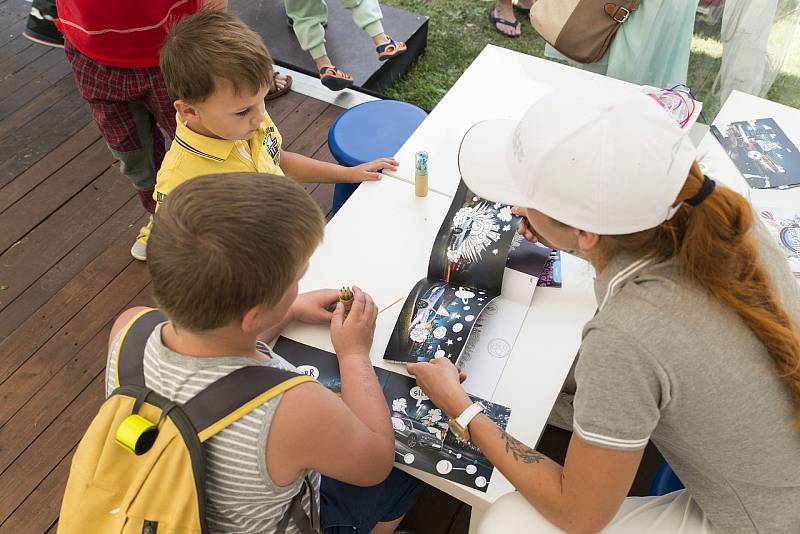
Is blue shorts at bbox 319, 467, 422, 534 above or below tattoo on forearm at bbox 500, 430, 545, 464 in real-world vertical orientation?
below

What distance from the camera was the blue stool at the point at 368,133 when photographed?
2.43 meters

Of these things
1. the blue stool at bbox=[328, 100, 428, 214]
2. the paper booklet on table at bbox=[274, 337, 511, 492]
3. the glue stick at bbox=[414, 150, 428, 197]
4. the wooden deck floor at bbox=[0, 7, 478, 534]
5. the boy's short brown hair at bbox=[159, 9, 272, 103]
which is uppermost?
the boy's short brown hair at bbox=[159, 9, 272, 103]

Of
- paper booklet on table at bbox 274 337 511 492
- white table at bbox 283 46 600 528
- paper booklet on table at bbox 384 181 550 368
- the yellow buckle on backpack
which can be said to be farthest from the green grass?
the yellow buckle on backpack

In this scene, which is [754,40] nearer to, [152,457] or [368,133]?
[368,133]

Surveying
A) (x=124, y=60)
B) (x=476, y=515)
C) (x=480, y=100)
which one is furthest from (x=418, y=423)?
(x=124, y=60)

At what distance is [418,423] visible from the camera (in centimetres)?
136

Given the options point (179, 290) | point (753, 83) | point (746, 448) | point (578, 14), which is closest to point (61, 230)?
point (179, 290)

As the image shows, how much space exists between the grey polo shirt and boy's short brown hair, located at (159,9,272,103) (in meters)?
1.13

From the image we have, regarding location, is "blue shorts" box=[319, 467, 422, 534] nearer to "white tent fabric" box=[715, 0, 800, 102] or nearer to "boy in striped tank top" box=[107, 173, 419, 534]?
"boy in striped tank top" box=[107, 173, 419, 534]

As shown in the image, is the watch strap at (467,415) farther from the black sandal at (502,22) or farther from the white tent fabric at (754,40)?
the black sandal at (502,22)

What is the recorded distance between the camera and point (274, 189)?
3.47 feet

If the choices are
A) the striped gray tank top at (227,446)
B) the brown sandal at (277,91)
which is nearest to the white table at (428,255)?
the striped gray tank top at (227,446)

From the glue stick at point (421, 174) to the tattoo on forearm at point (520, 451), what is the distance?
820mm

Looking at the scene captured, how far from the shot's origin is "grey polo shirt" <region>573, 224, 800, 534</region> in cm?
102
